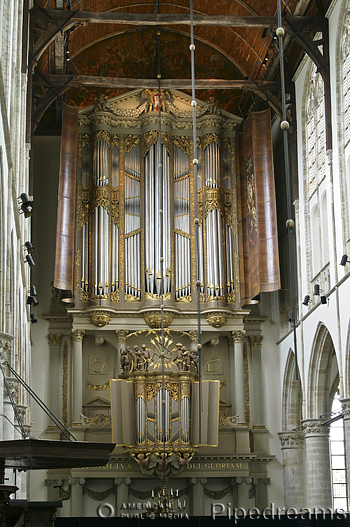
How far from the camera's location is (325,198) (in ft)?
64.7

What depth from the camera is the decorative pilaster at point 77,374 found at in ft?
72.6

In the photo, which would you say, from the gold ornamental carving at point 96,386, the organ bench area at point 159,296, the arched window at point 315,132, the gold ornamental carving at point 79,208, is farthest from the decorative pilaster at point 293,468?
the gold ornamental carving at point 79,208

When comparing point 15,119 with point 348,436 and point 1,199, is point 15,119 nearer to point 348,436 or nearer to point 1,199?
point 1,199

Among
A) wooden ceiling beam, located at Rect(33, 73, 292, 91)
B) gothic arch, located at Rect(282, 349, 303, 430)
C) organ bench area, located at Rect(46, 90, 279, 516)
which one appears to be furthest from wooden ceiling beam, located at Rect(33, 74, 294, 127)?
gothic arch, located at Rect(282, 349, 303, 430)

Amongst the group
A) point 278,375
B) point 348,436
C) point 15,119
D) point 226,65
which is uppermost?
point 226,65

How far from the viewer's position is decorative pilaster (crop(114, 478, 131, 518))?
71.2 feet

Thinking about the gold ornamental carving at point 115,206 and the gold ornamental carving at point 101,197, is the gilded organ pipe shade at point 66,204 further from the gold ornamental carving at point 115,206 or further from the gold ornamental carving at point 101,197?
the gold ornamental carving at point 115,206

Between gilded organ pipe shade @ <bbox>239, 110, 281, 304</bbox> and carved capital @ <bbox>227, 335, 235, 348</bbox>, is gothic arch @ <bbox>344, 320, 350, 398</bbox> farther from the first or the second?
carved capital @ <bbox>227, 335, 235, 348</bbox>

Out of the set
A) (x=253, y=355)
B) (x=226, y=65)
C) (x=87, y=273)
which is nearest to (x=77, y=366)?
(x=87, y=273)

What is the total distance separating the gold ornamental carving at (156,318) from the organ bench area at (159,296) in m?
0.03

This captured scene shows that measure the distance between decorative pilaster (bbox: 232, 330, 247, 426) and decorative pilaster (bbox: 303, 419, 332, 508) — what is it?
3.00 m

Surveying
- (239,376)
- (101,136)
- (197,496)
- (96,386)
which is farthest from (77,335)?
(101,136)

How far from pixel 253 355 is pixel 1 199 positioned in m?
14.2

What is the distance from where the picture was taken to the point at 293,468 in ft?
73.7
